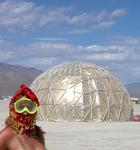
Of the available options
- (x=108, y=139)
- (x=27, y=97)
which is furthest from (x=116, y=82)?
(x=27, y=97)

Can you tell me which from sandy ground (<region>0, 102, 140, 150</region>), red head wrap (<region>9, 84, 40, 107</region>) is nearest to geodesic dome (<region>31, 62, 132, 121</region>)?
sandy ground (<region>0, 102, 140, 150</region>)

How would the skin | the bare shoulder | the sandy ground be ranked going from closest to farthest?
the skin, the bare shoulder, the sandy ground

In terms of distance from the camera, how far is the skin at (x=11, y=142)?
3512 mm

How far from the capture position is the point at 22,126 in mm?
3598

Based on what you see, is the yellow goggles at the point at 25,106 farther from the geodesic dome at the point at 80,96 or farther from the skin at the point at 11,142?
the geodesic dome at the point at 80,96

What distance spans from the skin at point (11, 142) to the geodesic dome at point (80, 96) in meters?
27.7

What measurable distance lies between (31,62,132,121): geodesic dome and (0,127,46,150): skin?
1090 inches

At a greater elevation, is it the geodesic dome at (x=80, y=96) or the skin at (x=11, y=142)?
the geodesic dome at (x=80, y=96)

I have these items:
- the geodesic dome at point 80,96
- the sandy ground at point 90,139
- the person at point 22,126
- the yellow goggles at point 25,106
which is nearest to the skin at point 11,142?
the person at point 22,126

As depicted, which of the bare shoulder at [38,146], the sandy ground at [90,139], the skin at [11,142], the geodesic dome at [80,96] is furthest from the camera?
the geodesic dome at [80,96]

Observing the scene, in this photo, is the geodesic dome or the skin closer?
the skin

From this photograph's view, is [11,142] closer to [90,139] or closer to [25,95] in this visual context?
[25,95]

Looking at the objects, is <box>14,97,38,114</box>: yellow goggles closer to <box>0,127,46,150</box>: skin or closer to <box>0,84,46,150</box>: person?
<box>0,84,46,150</box>: person

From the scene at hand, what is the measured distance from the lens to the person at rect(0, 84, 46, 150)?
3.53m
